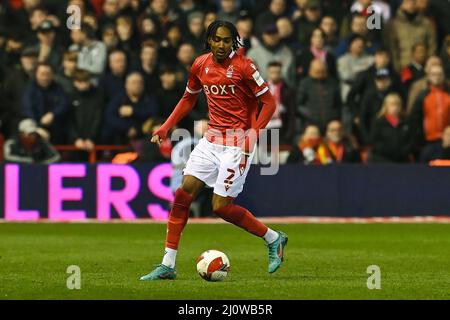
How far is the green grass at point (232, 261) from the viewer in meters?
10.8

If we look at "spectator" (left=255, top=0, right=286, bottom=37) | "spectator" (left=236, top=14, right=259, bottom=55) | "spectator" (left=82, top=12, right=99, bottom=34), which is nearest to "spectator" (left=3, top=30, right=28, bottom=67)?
"spectator" (left=82, top=12, right=99, bottom=34)

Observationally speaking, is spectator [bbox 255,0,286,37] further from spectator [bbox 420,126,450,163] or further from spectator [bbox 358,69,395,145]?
spectator [bbox 420,126,450,163]

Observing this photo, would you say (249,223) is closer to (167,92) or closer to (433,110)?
(167,92)

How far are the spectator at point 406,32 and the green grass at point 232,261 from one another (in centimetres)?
389

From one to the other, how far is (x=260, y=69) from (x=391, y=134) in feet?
8.08

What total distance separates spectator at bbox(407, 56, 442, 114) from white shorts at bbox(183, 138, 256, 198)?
374 inches

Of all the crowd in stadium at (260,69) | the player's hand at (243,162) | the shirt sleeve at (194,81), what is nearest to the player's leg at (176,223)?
the player's hand at (243,162)

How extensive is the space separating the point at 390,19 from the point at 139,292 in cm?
1251

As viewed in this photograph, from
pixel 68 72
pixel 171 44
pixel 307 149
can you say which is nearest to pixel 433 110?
pixel 307 149

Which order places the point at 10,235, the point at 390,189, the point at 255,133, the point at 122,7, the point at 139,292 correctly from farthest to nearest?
the point at 122,7, the point at 390,189, the point at 10,235, the point at 255,133, the point at 139,292

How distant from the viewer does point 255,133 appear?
11.9 m

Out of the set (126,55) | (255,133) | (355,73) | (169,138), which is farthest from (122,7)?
(255,133)

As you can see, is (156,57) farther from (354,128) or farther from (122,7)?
(354,128)

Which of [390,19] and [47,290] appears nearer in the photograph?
[47,290]
